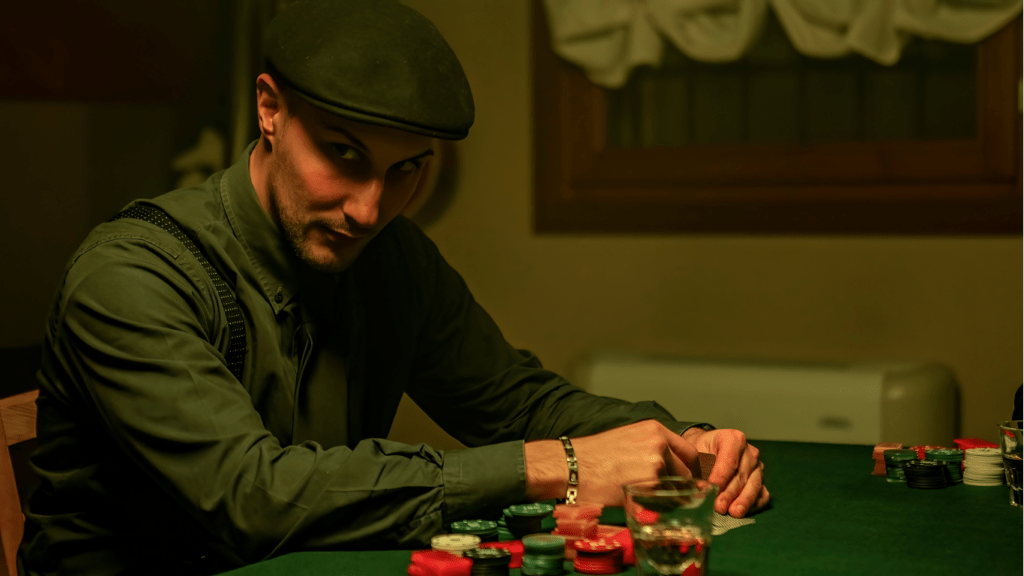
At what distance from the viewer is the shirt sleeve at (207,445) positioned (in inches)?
47.4

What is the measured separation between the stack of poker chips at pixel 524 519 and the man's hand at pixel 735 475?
0.28 metres

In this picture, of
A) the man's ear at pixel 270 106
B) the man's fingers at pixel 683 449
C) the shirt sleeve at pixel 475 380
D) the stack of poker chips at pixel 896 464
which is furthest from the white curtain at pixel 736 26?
the man's fingers at pixel 683 449

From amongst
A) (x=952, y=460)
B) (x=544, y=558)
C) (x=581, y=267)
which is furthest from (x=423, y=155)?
(x=581, y=267)

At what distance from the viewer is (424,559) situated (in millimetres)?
1071

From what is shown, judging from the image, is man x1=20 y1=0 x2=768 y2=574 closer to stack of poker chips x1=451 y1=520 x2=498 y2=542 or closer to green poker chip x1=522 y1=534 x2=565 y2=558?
stack of poker chips x1=451 y1=520 x2=498 y2=542

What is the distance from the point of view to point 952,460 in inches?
62.6

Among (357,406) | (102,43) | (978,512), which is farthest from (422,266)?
(102,43)

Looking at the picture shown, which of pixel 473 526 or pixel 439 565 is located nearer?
pixel 439 565

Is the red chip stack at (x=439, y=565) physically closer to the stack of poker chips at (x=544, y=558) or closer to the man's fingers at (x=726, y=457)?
the stack of poker chips at (x=544, y=558)

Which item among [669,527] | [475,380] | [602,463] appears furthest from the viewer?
[475,380]

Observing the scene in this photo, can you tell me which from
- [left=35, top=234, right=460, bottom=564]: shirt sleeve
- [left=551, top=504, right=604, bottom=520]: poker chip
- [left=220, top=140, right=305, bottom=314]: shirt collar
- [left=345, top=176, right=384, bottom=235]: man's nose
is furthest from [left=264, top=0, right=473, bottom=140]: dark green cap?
[left=551, top=504, right=604, bottom=520]: poker chip

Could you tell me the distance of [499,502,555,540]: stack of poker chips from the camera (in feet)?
3.98

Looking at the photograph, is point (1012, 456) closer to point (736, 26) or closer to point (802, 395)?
point (802, 395)

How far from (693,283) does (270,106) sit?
1.79 meters
